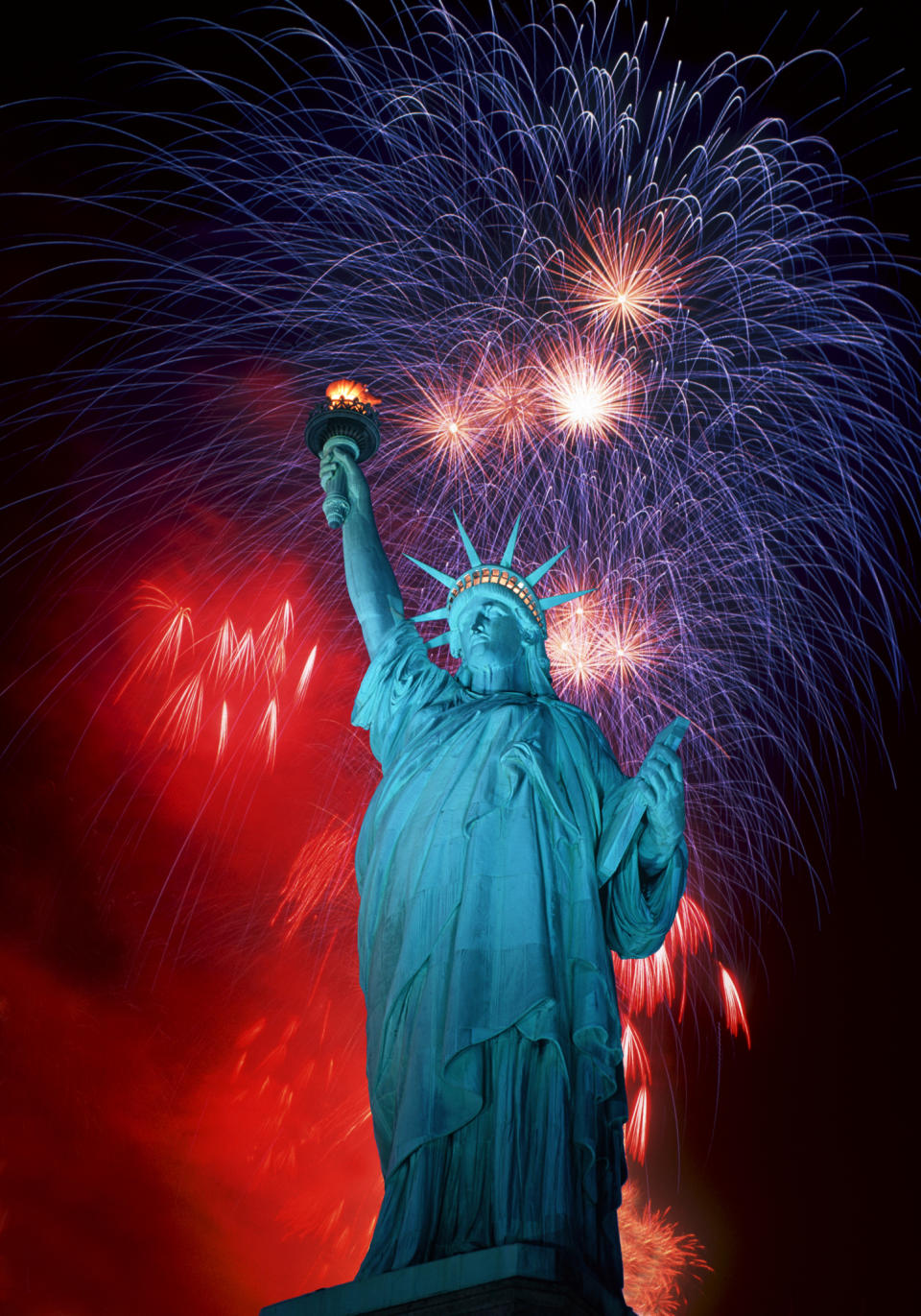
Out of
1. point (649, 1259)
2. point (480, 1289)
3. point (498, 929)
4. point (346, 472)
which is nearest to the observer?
point (480, 1289)

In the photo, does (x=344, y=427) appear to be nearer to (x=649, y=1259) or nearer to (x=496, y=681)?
(x=496, y=681)

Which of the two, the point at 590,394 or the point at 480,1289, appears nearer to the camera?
the point at 480,1289

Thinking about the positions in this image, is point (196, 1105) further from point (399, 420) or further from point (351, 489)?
point (351, 489)

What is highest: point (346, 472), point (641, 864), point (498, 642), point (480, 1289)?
point (346, 472)

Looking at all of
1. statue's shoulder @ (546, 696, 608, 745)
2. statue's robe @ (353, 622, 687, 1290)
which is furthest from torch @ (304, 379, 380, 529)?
statue's shoulder @ (546, 696, 608, 745)

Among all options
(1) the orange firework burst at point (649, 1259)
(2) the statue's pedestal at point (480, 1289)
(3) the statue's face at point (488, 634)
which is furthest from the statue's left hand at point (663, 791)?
(1) the orange firework burst at point (649, 1259)

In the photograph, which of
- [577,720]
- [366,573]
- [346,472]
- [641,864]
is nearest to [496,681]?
[577,720]

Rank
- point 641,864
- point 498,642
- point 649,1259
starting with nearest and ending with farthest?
point 641,864
point 498,642
point 649,1259
